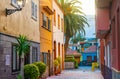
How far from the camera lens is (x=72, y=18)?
53375 mm

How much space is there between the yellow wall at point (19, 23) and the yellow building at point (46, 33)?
96.5 inches

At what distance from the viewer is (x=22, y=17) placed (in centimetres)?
1856

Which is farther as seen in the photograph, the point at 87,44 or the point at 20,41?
the point at 87,44

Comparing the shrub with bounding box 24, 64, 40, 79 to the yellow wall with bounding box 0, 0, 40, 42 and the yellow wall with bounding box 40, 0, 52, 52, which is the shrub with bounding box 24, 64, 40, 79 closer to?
the yellow wall with bounding box 0, 0, 40, 42

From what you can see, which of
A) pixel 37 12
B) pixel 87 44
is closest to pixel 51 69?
pixel 37 12

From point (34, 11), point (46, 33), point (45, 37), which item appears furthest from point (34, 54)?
point (46, 33)

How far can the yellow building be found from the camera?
27091mm

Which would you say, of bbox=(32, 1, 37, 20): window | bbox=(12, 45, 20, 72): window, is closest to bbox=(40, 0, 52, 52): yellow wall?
bbox=(32, 1, 37, 20): window

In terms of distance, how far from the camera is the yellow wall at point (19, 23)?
14574 mm

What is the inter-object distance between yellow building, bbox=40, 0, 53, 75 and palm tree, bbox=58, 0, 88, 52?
66.2 feet

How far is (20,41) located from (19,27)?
240 cm

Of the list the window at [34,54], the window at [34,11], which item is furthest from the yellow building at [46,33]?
the window at [34,11]

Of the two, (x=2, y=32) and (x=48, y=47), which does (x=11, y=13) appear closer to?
(x=2, y=32)

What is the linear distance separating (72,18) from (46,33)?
2407 centimetres
